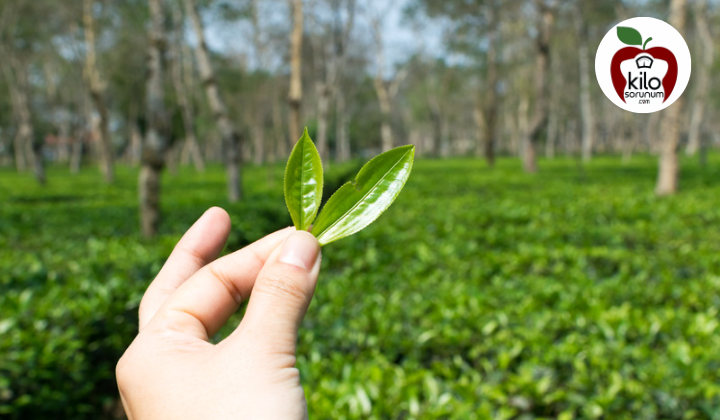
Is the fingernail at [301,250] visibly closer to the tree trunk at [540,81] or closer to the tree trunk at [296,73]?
the tree trunk at [296,73]

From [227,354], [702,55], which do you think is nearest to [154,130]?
[227,354]

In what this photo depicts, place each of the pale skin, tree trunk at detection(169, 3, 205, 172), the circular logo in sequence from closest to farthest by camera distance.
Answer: the pale skin
the circular logo
tree trunk at detection(169, 3, 205, 172)

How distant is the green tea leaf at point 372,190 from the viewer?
2.19 ft

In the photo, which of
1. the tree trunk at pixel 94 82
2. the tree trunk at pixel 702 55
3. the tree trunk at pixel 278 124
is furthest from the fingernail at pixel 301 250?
the tree trunk at pixel 702 55

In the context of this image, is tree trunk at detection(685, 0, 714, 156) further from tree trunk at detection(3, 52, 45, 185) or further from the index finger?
the index finger

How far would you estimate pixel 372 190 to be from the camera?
69 centimetres

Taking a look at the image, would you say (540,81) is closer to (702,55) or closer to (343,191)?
(343,191)

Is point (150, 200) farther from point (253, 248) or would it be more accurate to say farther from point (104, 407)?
point (253, 248)

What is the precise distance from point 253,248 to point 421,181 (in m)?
14.0

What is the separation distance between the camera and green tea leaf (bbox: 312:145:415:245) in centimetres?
67

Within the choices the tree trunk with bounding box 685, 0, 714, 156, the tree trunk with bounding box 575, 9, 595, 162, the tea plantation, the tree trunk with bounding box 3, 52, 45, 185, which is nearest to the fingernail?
the tea plantation

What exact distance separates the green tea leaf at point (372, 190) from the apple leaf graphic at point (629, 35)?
76cm

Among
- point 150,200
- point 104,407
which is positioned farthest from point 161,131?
point 104,407

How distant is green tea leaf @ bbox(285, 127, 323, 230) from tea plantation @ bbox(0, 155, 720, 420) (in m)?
1.17
